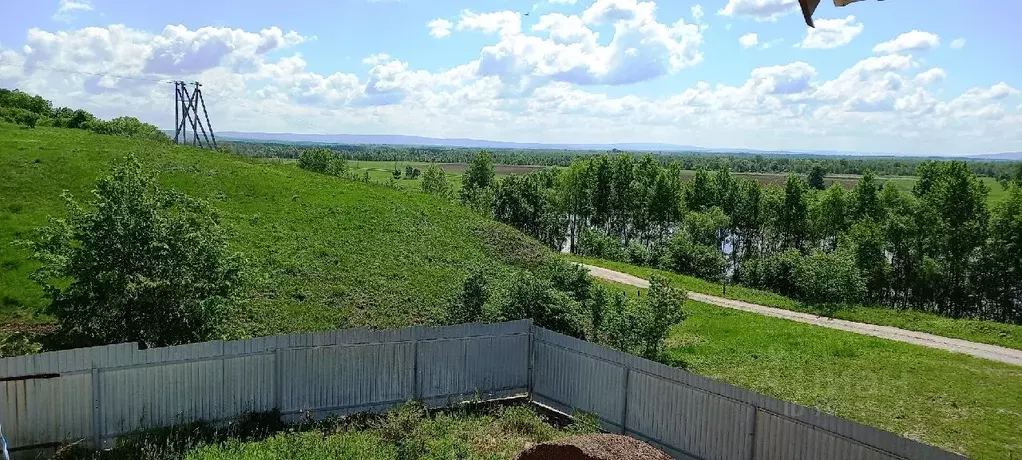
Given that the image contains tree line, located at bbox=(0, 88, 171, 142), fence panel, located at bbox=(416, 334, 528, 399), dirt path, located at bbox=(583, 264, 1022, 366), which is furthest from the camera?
tree line, located at bbox=(0, 88, 171, 142)

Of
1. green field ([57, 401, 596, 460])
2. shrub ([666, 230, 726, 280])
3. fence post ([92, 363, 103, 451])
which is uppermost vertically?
fence post ([92, 363, 103, 451])

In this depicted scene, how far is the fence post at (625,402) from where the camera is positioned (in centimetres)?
1196

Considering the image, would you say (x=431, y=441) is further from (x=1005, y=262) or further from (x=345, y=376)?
(x=1005, y=262)

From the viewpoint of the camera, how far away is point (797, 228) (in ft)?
204

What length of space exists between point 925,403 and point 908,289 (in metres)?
38.5

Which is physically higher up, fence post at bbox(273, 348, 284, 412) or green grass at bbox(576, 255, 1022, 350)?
fence post at bbox(273, 348, 284, 412)

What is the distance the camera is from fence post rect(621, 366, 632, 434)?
12.0m

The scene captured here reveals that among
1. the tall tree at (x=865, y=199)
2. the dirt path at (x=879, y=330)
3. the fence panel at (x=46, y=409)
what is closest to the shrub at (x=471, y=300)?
the dirt path at (x=879, y=330)

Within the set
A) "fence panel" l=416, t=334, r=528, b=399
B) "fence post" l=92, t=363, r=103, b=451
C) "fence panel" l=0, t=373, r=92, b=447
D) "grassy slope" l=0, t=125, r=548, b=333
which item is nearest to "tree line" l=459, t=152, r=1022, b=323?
"grassy slope" l=0, t=125, r=548, b=333

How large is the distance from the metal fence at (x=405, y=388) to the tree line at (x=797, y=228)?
987 inches

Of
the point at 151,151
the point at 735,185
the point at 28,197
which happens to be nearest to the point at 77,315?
the point at 28,197

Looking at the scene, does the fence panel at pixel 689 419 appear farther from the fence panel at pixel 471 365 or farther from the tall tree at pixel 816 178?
the tall tree at pixel 816 178

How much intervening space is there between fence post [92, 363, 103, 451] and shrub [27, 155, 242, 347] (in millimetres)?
2501

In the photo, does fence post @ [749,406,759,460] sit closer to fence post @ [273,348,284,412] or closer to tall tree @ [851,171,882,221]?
fence post @ [273,348,284,412]
